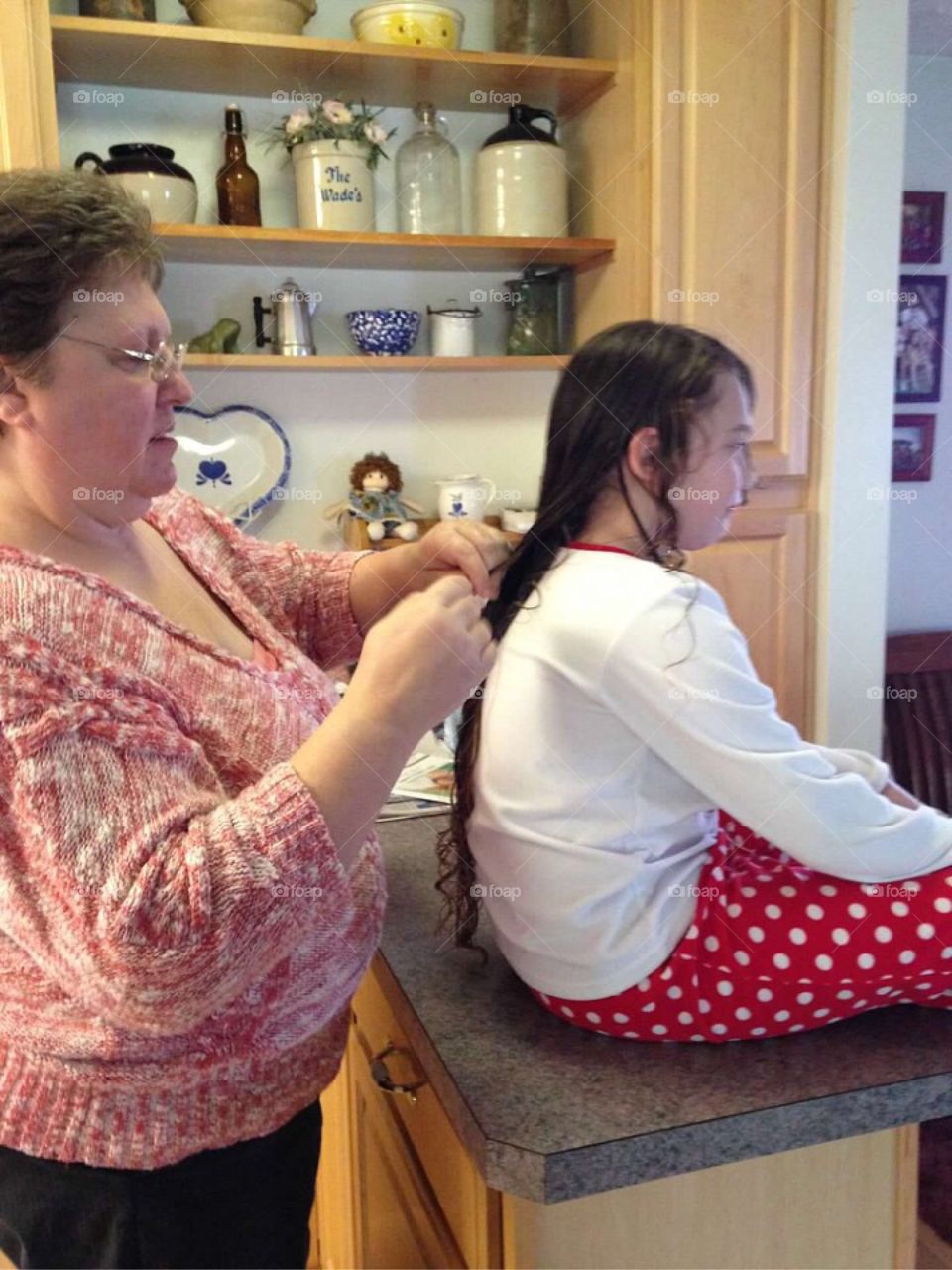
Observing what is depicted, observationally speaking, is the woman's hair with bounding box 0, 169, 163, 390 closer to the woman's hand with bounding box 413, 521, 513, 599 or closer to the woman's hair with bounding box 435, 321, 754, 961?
the woman's hand with bounding box 413, 521, 513, 599

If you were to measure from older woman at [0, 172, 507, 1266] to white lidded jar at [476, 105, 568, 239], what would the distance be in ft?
4.53

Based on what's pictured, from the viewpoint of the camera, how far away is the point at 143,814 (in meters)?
0.54

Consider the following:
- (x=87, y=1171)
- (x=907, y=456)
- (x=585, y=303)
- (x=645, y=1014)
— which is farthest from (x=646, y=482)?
(x=907, y=456)

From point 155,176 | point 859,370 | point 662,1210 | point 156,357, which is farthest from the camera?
point 859,370

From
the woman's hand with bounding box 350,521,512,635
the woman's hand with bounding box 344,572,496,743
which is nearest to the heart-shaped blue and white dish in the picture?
the woman's hand with bounding box 350,521,512,635

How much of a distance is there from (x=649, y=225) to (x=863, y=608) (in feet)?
2.70

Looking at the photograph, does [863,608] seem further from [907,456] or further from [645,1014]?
[645,1014]

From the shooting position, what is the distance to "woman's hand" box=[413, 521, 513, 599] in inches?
31.9

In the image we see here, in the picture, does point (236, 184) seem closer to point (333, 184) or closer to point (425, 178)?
point (333, 184)

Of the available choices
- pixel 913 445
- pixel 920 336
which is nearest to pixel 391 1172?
pixel 913 445

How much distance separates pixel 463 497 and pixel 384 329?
0.34 metres

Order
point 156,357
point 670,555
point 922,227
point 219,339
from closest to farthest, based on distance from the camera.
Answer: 1. point 156,357
2. point 670,555
3. point 219,339
4. point 922,227

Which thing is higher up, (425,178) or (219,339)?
(425,178)

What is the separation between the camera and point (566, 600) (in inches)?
31.4
